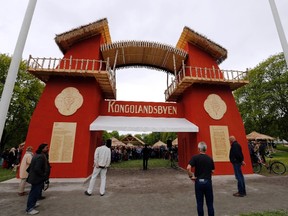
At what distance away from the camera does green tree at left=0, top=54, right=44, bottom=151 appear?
20.6 meters

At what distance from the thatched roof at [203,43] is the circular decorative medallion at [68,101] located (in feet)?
25.4

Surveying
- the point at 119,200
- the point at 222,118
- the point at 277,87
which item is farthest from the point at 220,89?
the point at 277,87

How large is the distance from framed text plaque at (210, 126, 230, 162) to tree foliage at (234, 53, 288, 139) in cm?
1816

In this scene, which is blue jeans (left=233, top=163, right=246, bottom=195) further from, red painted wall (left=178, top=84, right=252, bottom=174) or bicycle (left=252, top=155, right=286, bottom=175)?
bicycle (left=252, top=155, right=286, bottom=175)

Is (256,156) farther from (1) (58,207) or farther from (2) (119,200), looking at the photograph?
(1) (58,207)

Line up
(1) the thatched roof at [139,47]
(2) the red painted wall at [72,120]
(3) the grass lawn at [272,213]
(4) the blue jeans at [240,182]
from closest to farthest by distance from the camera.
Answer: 1. (3) the grass lawn at [272,213]
2. (4) the blue jeans at [240,182]
3. (2) the red painted wall at [72,120]
4. (1) the thatched roof at [139,47]

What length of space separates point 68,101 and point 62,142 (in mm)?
2241

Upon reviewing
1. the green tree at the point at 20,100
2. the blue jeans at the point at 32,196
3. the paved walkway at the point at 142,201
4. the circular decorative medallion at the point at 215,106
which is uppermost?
the green tree at the point at 20,100

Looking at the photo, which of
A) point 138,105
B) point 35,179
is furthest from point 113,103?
point 35,179

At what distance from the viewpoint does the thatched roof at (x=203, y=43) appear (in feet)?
37.7

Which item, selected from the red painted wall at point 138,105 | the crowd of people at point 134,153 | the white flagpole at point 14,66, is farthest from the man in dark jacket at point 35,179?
the crowd of people at point 134,153

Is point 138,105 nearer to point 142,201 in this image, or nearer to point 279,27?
point 142,201

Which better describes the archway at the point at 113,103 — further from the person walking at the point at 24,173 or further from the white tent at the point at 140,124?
the person walking at the point at 24,173

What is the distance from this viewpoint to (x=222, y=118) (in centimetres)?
1071
